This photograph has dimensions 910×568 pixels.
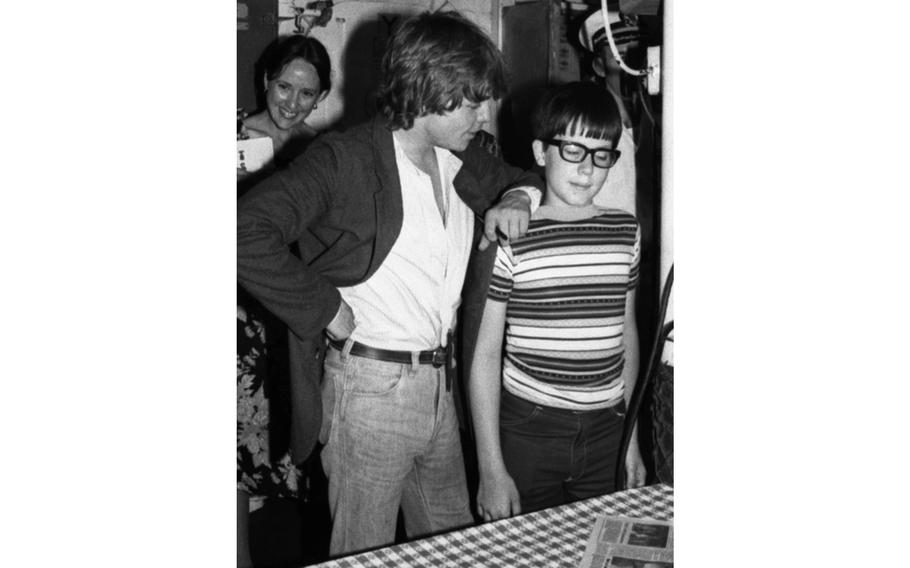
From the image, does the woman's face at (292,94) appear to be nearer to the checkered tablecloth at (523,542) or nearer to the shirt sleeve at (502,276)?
the shirt sleeve at (502,276)

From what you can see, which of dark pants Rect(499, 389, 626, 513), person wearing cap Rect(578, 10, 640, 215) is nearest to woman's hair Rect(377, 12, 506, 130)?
person wearing cap Rect(578, 10, 640, 215)

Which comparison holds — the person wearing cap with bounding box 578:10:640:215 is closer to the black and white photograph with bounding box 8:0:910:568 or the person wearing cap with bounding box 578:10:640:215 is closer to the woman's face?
the woman's face

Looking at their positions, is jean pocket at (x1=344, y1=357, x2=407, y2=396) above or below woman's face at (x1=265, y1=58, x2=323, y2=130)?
below

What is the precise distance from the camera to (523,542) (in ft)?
4.54

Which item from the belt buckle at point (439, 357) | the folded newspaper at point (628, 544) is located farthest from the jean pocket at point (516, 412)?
the folded newspaper at point (628, 544)

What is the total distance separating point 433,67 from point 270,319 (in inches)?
21.6

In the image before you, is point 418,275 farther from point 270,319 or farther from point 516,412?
point 516,412

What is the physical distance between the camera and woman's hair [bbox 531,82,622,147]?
6.59 feet

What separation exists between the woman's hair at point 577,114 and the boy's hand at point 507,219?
0.13m

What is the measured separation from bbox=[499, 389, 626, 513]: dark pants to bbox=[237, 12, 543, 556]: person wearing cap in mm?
160

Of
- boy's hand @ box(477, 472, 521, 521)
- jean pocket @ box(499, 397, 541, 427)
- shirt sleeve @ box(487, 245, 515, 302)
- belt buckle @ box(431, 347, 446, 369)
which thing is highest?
shirt sleeve @ box(487, 245, 515, 302)
